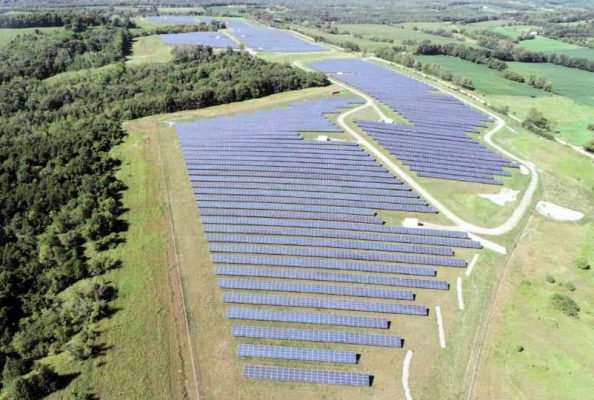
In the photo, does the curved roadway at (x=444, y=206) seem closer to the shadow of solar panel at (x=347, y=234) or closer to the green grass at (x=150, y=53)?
the shadow of solar panel at (x=347, y=234)

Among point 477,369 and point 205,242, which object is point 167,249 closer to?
point 205,242

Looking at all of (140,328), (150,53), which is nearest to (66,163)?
(140,328)

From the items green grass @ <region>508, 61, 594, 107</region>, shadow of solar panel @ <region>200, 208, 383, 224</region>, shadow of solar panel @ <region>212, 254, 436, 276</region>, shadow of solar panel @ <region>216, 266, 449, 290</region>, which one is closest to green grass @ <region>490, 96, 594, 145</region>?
green grass @ <region>508, 61, 594, 107</region>

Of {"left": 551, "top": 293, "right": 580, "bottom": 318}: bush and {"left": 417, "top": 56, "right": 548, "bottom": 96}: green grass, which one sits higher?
{"left": 417, "top": 56, "right": 548, "bottom": 96}: green grass

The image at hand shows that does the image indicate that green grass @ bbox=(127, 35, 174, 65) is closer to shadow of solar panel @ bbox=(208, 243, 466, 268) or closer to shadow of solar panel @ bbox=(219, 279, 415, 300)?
shadow of solar panel @ bbox=(208, 243, 466, 268)

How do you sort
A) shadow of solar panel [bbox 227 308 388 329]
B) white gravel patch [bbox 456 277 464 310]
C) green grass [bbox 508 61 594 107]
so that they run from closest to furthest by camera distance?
1. shadow of solar panel [bbox 227 308 388 329]
2. white gravel patch [bbox 456 277 464 310]
3. green grass [bbox 508 61 594 107]

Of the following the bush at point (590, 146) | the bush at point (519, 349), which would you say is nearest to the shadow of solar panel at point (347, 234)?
the bush at point (519, 349)
